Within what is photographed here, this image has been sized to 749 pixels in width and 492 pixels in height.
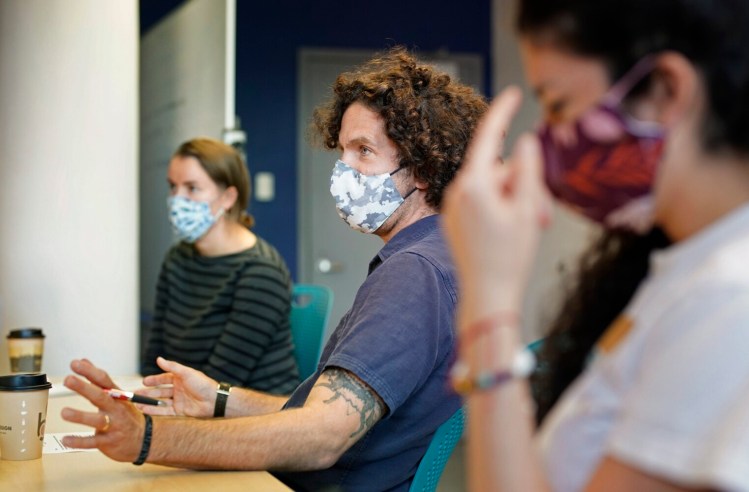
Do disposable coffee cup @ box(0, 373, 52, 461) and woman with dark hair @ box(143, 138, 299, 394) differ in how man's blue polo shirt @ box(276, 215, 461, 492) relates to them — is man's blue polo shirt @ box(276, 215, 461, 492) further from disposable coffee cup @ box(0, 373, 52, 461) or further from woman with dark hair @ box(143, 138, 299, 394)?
woman with dark hair @ box(143, 138, 299, 394)

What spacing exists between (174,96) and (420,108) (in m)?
2.11

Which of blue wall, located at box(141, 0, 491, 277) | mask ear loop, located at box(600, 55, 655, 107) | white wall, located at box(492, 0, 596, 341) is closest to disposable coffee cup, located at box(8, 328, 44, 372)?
mask ear loop, located at box(600, 55, 655, 107)

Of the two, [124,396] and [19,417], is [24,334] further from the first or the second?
[124,396]

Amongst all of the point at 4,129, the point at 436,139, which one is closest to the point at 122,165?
the point at 4,129

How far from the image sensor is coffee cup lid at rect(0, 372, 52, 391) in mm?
1557

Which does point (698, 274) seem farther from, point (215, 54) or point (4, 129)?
point (215, 54)

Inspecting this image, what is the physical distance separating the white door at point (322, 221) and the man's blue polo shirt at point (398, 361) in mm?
3492

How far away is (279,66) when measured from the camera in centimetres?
521

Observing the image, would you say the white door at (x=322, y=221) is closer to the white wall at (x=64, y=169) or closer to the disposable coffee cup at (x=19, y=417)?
the white wall at (x=64, y=169)

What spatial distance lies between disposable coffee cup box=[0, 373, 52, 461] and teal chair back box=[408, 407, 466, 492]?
2.11ft

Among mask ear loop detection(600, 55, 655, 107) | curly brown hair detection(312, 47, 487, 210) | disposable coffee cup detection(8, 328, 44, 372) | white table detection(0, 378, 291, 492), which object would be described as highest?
curly brown hair detection(312, 47, 487, 210)

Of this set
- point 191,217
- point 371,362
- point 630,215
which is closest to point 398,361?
point 371,362

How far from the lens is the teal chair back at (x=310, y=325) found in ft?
9.89

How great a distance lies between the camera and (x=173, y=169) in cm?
323
